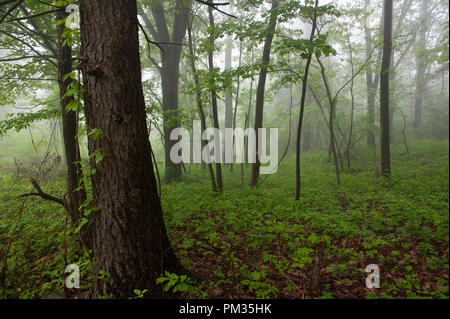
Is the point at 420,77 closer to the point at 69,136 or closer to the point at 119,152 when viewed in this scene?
the point at 119,152

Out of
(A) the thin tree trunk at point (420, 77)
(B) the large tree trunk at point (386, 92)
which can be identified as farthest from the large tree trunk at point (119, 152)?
(A) the thin tree trunk at point (420, 77)

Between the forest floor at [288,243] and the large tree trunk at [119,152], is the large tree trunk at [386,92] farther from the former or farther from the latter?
the large tree trunk at [119,152]

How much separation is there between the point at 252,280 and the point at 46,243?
3620 mm

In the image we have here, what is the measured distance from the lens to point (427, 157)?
8.19m

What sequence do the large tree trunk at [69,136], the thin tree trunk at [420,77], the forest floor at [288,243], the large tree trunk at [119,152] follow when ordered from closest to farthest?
the large tree trunk at [119,152] < the forest floor at [288,243] < the large tree trunk at [69,136] < the thin tree trunk at [420,77]

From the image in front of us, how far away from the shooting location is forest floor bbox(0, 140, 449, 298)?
105 inches

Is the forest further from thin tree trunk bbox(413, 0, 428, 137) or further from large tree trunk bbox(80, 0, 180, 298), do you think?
thin tree trunk bbox(413, 0, 428, 137)

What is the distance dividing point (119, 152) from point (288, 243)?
115 inches

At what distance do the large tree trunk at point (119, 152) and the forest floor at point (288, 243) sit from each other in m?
0.44

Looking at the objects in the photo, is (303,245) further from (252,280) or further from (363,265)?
(252,280)

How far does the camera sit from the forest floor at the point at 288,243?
2.67 metres

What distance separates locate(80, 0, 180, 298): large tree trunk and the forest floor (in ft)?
1.46

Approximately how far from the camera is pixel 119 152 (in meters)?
2.39
